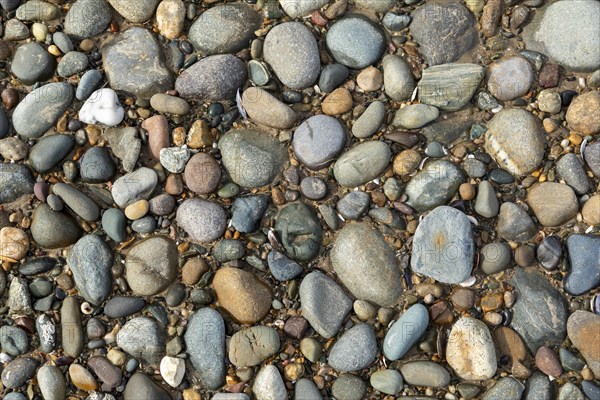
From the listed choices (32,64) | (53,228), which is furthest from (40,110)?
(53,228)

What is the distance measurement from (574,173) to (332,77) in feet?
3.41

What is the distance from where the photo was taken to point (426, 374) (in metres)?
2.33

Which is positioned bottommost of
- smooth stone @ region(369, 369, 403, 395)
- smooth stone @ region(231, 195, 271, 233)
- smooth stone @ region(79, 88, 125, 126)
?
smooth stone @ region(369, 369, 403, 395)

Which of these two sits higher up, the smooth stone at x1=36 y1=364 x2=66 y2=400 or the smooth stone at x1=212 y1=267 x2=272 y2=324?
the smooth stone at x1=212 y1=267 x2=272 y2=324

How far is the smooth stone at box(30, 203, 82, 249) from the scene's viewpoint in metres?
2.45

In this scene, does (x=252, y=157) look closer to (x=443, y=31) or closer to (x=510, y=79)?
(x=443, y=31)

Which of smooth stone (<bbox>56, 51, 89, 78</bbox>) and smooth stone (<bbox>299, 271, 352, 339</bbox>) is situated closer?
smooth stone (<bbox>299, 271, 352, 339</bbox>)

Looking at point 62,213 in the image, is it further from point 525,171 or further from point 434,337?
point 525,171

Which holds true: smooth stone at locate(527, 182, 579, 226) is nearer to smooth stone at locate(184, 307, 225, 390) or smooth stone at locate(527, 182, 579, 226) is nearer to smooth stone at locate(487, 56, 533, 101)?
smooth stone at locate(487, 56, 533, 101)

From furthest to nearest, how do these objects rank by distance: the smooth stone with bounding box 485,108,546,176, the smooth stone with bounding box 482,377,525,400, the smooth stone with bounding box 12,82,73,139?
the smooth stone with bounding box 12,82,73,139 → the smooth stone with bounding box 485,108,546,176 → the smooth stone with bounding box 482,377,525,400

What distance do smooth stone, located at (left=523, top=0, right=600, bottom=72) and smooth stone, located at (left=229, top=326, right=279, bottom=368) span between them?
1.61 m

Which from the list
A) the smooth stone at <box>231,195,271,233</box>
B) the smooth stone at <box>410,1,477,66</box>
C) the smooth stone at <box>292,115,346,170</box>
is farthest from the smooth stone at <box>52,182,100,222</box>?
the smooth stone at <box>410,1,477,66</box>

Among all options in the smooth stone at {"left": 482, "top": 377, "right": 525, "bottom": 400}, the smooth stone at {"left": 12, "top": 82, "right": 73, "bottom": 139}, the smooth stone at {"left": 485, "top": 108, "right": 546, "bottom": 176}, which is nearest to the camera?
the smooth stone at {"left": 482, "top": 377, "right": 525, "bottom": 400}

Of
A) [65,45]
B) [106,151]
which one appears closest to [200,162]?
[106,151]
